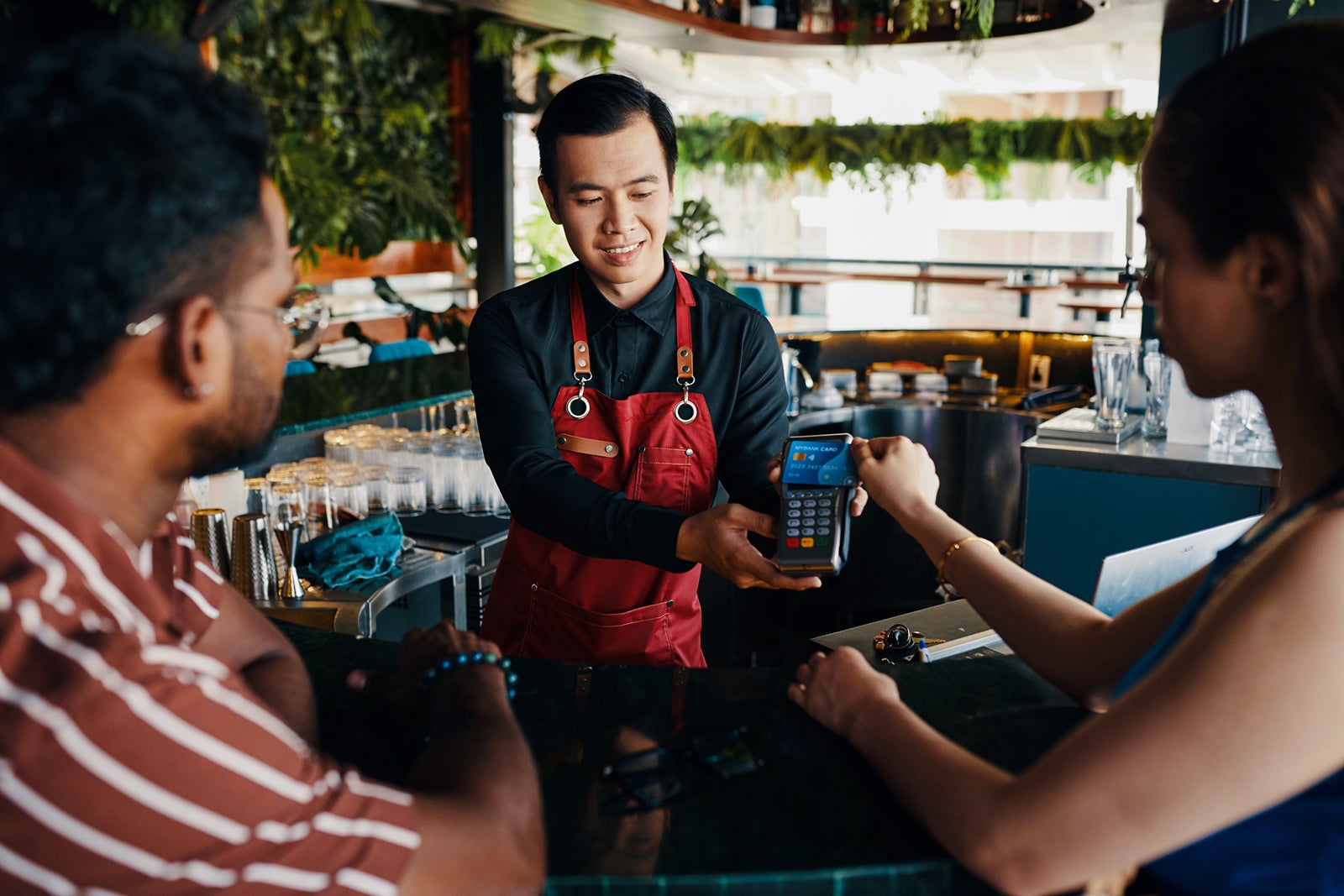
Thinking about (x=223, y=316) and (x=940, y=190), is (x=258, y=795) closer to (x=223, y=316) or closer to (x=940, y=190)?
(x=223, y=316)

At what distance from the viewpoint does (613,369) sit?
6.55 ft

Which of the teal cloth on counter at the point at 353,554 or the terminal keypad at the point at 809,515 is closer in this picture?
the terminal keypad at the point at 809,515

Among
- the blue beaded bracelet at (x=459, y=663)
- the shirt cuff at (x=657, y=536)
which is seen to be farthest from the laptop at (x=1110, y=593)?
the blue beaded bracelet at (x=459, y=663)

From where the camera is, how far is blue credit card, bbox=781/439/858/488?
1.57 m

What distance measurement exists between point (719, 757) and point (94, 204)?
2.59ft

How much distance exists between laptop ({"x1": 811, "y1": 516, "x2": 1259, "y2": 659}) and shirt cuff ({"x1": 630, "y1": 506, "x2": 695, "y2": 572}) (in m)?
0.27

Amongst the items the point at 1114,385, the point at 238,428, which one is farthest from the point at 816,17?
the point at 238,428

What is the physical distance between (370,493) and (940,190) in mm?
10451

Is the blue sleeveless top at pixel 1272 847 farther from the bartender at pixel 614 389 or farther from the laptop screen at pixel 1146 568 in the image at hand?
the bartender at pixel 614 389

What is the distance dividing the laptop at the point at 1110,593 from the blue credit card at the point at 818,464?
0.27m

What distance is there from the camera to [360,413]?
3162mm

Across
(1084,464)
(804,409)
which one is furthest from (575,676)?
(804,409)

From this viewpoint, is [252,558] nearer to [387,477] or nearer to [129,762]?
[387,477]

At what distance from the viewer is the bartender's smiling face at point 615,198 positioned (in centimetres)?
186
